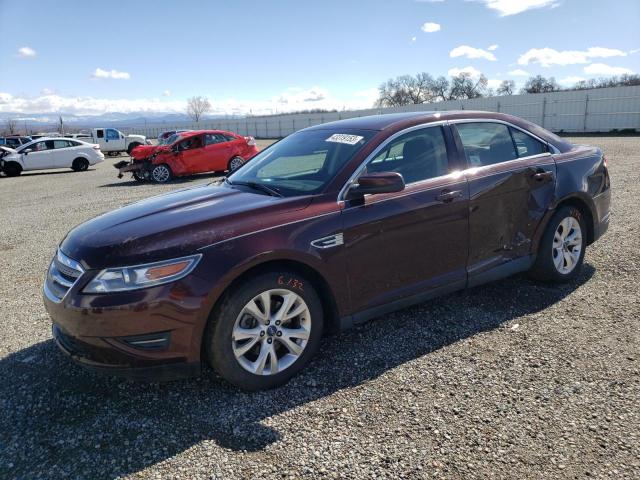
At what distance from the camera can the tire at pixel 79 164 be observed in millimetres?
23234

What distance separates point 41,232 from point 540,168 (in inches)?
321

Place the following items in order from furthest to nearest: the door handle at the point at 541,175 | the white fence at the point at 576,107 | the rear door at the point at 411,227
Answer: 1. the white fence at the point at 576,107
2. the door handle at the point at 541,175
3. the rear door at the point at 411,227

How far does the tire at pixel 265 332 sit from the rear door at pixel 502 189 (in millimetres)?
1539

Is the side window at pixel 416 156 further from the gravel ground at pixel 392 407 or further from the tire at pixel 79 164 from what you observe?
the tire at pixel 79 164

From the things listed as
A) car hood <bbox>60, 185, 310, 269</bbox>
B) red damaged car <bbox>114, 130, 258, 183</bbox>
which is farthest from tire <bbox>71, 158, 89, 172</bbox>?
car hood <bbox>60, 185, 310, 269</bbox>

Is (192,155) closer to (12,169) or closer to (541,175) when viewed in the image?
(12,169)

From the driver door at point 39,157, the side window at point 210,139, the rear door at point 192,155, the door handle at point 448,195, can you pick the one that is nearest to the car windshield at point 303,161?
the door handle at point 448,195

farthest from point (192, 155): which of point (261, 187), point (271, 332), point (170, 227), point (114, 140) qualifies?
point (114, 140)

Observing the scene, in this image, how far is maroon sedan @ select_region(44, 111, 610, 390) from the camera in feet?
9.43

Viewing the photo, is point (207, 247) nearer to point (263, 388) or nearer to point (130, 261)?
point (130, 261)

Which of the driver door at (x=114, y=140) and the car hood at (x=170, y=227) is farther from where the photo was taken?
the driver door at (x=114, y=140)

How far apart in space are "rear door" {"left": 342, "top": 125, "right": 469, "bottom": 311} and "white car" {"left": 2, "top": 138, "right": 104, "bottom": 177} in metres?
23.0

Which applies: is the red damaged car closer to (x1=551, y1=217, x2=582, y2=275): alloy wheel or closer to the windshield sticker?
the windshield sticker

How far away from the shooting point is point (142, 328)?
9.27 ft
